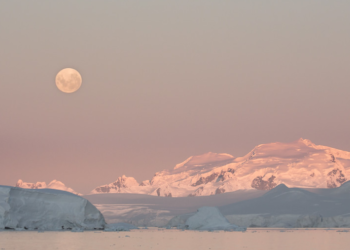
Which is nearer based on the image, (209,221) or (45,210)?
(45,210)

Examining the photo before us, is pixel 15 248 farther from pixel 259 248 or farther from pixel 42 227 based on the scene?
pixel 42 227

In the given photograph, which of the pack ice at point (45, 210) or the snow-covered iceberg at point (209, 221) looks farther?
the snow-covered iceberg at point (209, 221)

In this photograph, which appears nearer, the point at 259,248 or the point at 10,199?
the point at 259,248

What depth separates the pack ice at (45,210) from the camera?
8994 cm

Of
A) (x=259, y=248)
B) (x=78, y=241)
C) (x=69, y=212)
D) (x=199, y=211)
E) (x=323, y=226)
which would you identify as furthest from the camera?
(x=323, y=226)

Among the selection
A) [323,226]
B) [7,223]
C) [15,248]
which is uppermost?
[323,226]

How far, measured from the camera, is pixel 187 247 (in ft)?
215

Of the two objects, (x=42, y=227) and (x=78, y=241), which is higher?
(x=42, y=227)

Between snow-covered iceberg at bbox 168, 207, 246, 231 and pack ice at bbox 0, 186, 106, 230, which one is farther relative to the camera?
snow-covered iceberg at bbox 168, 207, 246, 231

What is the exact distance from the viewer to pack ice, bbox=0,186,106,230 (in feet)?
295

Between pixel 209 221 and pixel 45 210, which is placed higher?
pixel 209 221

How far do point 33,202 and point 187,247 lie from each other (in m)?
33.4

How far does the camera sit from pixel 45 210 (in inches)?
3634

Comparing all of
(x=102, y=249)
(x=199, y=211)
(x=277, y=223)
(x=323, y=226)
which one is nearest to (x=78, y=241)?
(x=102, y=249)
